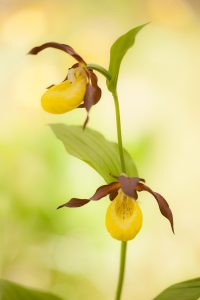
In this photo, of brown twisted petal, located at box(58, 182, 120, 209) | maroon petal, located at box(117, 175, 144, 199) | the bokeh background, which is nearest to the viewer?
maroon petal, located at box(117, 175, 144, 199)

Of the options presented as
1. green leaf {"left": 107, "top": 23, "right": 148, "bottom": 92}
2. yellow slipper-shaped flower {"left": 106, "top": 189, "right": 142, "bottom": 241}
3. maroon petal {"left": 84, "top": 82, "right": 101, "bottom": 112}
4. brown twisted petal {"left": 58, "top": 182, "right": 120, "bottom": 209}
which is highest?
green leaf {"left": 107, "top": 23, "right": 148, "bottom": 92}

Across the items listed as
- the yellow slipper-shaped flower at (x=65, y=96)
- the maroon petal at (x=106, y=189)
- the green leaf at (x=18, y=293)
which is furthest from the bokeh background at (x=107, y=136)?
the yellow slipper-shaped flower at (x=65, y=96)

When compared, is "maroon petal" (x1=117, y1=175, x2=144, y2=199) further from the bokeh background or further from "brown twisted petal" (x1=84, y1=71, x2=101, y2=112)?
the bokeh background

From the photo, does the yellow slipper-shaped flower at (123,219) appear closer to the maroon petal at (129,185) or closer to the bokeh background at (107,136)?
the maroon petal at (129,185)

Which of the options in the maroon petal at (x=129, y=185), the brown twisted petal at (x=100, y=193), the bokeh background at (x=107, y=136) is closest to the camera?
the maroon petal at (x=129, y=185)

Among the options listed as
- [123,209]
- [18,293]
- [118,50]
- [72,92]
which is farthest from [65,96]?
[18,293]

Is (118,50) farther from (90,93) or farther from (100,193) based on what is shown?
(100,193)

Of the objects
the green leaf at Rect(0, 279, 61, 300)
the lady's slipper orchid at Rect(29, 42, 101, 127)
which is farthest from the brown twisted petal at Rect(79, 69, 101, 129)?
the green leaf at Rect(0, 279, 61, 300)
